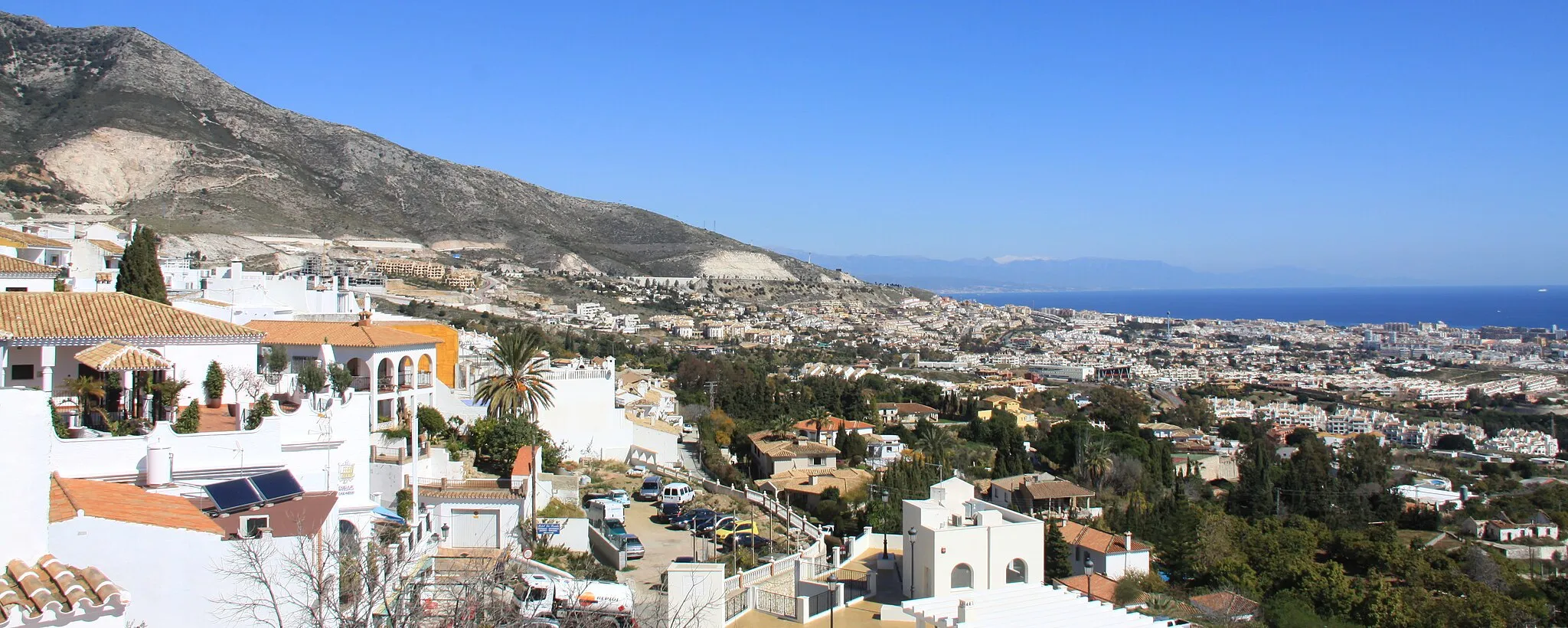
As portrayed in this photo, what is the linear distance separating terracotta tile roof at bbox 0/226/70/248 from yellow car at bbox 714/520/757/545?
1396 cm

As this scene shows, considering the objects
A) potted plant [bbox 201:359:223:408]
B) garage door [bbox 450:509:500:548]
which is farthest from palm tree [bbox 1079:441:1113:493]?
potted plant [bbox 201:359:223:408]

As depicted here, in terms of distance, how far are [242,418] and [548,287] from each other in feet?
262

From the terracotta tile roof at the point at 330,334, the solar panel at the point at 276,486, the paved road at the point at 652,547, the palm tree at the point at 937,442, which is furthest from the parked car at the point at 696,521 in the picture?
the palm tree at the point at 937,442

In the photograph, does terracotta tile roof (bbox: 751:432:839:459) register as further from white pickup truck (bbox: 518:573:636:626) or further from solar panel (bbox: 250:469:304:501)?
solar panel (bbox: 250:469:304:501)

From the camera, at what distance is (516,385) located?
23312mm

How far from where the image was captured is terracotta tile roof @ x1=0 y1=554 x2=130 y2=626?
5.54m

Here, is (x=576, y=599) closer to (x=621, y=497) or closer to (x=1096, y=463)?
(x=621, y=497)

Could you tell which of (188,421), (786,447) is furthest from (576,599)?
(786,447)

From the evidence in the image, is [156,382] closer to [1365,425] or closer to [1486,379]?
[1365,425]

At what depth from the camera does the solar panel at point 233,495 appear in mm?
8680

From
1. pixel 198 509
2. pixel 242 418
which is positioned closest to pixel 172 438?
pixel 198 509

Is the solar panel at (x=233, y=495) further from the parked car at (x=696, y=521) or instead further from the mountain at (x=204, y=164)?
the mountain at (x=204, y=164)

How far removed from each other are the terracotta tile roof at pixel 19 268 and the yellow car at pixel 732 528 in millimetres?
10821

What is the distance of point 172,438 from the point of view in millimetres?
10031
